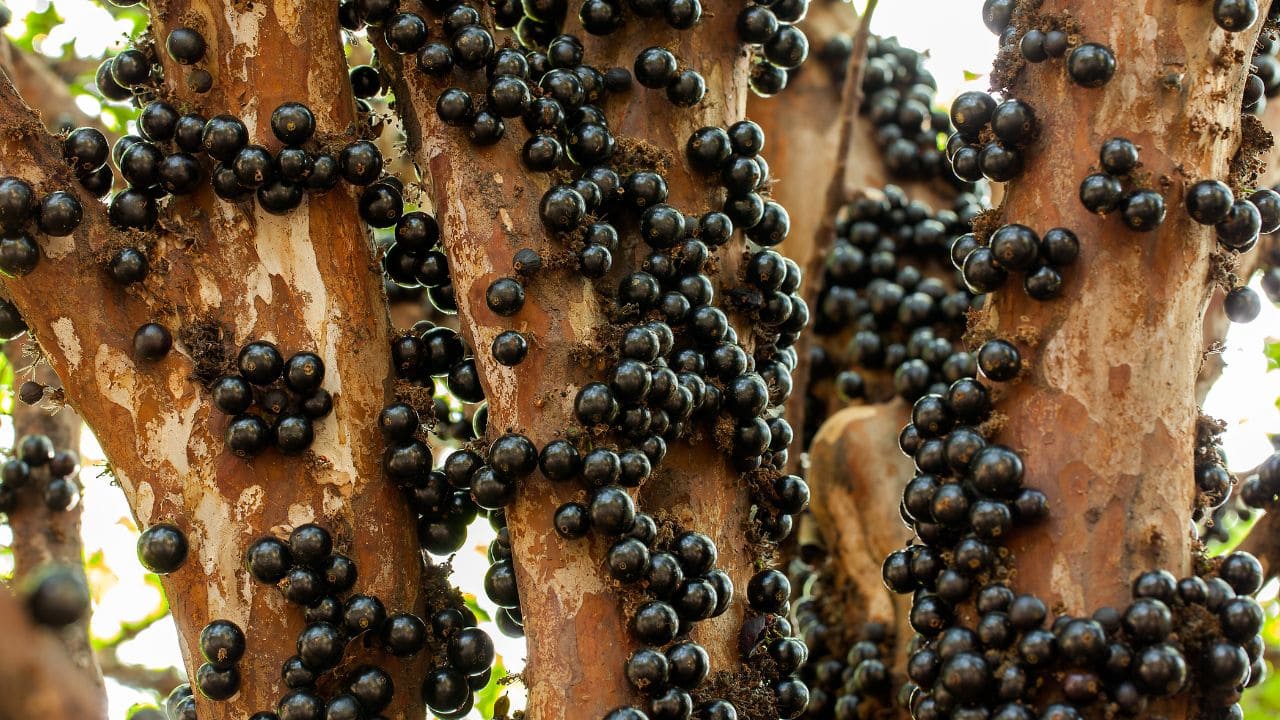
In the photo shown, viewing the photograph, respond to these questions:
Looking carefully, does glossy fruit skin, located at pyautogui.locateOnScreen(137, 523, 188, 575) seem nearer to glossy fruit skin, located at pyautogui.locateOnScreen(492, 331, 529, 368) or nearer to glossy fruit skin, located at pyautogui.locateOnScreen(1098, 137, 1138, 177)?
glossy fruit skin, located at pyautogui.locateOnScreen(492, 331, 529, 368)

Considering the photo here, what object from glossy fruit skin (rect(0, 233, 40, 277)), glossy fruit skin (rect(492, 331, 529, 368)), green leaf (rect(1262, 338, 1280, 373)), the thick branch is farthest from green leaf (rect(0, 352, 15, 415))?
green leaf (rect(1262, 338, 1280, 373))

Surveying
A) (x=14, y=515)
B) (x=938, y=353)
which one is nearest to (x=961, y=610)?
(x=938, y=353)

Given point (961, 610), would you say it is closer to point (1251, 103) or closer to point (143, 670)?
point (1251, 103)

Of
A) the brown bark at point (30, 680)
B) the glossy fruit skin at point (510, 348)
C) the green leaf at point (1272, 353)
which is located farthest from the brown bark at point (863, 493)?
the brown bark at point (30, 680)

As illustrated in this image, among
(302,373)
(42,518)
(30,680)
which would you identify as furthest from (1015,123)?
(42,518)

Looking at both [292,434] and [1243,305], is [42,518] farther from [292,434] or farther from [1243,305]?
[1243,305]

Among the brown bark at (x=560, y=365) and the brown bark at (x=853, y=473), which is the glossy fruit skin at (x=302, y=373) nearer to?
the brown bark at (x=560, y=365)
